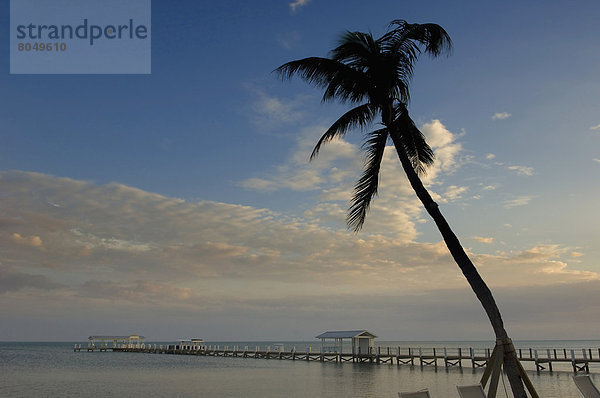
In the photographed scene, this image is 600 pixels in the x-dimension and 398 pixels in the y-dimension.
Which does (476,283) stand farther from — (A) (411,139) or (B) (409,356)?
A: (B) (409,356)

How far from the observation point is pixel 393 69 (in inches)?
340

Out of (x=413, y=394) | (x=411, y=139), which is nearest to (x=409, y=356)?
(x=413, y=394)

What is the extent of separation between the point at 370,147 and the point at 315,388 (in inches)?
797

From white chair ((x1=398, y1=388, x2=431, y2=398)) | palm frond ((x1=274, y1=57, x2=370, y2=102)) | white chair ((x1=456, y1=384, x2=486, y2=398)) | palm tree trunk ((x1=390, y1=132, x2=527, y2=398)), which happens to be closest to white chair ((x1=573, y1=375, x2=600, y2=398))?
white chair ((x1=456, y1=384, x2=486, y2=398))

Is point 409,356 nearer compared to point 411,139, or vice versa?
point 411,139

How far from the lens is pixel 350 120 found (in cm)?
929

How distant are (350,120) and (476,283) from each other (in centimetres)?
370

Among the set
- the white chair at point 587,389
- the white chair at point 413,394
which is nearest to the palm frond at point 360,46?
the white chair at point 413,394

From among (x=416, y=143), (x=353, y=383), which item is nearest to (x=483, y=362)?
(x=353, y=383)

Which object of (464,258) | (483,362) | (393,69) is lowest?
(483,362)

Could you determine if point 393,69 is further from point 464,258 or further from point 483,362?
point 483,362

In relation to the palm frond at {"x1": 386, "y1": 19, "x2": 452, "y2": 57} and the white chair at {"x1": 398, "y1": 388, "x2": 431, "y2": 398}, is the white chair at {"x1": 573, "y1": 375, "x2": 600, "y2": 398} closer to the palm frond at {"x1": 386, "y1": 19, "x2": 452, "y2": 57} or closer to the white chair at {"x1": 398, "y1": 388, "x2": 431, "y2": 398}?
the white chair at {"x1": 398, "y1": 388, "x2": 431, "y2": 398}

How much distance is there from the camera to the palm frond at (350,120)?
9219 mm

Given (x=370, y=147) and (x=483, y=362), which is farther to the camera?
(x=483, y=362)
